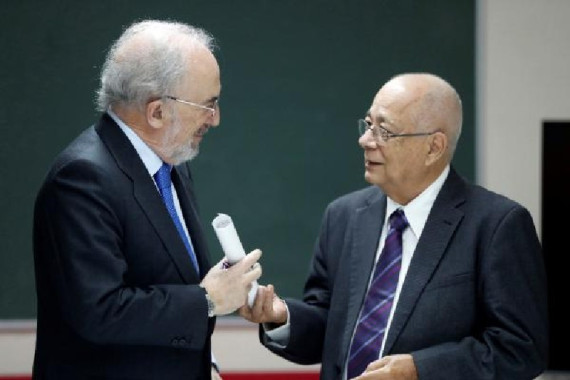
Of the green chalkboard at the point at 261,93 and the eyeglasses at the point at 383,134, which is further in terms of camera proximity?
the green chalkboard at the point at 261,93

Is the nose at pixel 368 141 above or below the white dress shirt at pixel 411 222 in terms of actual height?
above

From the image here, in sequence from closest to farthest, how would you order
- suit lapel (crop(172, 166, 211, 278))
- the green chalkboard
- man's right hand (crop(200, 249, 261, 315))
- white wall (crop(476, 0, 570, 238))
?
1. man's right hand (crop(200, 249, 261, 315))
2. suit lapel (crop(172, 166, 211, 278))
3. the green chalkboard
4. white wall (crop(476, 0, 570, 238))

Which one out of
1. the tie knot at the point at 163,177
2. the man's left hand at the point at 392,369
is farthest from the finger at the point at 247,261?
the man's left hand at the point at 392,369

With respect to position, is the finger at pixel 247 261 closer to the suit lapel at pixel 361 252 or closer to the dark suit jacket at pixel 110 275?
the dark suit jacket at pixel 110 275

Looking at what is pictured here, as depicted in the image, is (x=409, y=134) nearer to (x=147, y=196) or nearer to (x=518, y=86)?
(x=147, y=196)

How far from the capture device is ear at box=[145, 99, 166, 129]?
1.98 meters

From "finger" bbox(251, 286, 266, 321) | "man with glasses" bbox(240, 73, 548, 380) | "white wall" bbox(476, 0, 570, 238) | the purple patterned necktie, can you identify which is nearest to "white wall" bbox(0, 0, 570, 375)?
"white wall" bbox(476, 0, 570, 238)

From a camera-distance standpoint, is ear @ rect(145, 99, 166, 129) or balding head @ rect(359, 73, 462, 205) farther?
balding head @ rect(359, 73, 462, 205)

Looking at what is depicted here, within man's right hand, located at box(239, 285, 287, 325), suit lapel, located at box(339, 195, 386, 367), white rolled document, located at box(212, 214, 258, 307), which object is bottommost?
man's right hand, located at box(239, 285, 287, 325)

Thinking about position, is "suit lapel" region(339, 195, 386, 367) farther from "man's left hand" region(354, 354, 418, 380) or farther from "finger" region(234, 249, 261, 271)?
"finger" region(234, 249, 261, 271)

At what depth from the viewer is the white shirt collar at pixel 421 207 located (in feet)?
7.48

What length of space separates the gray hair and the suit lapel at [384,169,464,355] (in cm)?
77

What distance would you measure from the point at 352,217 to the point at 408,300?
345 millimetres

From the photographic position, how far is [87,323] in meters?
1.82
